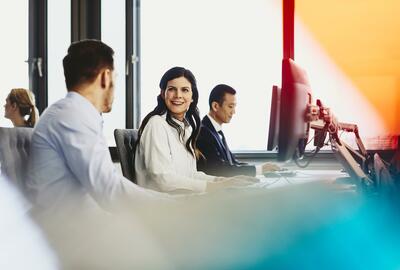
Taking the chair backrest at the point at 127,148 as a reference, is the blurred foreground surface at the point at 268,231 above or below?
below

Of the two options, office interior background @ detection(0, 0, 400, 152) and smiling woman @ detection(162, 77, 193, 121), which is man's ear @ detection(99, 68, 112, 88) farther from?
smiling woman @ detection(162, 77, 193, 121)

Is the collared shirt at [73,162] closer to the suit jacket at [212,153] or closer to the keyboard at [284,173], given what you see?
the keyboard at [284,173]

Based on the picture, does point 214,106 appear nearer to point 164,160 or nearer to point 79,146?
point 164,160

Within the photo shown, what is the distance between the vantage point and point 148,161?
3.00 feet

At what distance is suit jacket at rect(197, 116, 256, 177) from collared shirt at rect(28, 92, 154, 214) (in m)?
0.46

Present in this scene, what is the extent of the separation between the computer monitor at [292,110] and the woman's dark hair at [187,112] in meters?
0.44

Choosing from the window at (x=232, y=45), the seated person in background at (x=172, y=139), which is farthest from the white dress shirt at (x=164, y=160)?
the window at (x=232, y=45)

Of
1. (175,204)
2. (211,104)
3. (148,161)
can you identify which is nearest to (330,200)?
(175,204)

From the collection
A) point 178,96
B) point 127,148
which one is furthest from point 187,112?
point 127,148

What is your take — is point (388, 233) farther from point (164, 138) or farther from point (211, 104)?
point (211, 104)

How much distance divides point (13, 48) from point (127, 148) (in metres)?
0.34

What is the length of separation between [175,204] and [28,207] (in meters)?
0.20

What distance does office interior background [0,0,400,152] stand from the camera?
0.57m

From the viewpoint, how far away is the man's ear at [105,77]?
59 centimetres
